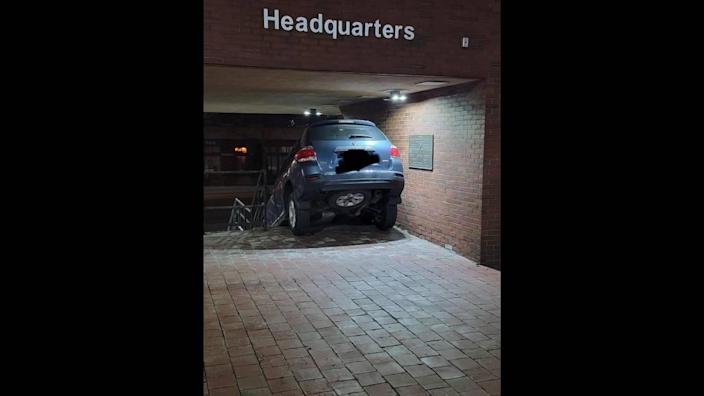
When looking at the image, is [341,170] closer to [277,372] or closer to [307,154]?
[307,154]

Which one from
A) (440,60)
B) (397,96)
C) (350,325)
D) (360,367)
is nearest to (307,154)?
(397,96)

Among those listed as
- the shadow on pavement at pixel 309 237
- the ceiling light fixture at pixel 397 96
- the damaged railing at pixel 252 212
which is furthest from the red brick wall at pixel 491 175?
the damaged railing at pixel 252 212

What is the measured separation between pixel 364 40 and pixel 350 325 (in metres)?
4.10

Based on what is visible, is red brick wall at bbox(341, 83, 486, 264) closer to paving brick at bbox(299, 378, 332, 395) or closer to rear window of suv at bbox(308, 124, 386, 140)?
rear window of suv at bbox(308, 124, 386, 140)

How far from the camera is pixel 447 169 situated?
382 inches

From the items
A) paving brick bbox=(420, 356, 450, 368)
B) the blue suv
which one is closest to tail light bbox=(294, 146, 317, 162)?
the blue suv

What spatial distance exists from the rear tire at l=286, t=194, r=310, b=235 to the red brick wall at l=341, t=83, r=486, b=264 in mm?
2119

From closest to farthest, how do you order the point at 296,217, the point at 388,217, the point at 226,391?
1. the point at 226,391
2. the point at 296,217
3. the point at 388,217
